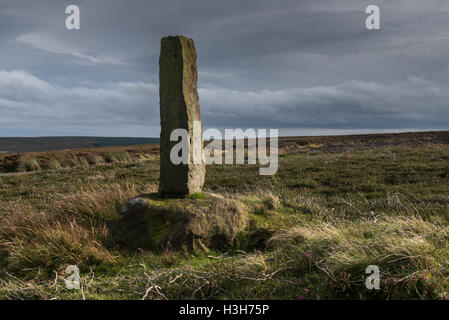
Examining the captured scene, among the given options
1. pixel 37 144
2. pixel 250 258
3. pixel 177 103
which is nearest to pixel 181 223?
pixel 250 258

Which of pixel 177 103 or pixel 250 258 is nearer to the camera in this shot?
pixel 250 258

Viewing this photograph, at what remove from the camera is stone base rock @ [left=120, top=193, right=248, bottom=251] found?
631cm

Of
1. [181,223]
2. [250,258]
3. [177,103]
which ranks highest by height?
[177,103]

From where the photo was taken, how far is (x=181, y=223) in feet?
21.0

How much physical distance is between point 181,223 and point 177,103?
240 centimetres

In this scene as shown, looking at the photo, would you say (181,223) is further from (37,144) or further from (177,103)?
(37,144)

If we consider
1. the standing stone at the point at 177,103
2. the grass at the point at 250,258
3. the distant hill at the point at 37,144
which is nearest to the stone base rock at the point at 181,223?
the grass at the point at 250,258

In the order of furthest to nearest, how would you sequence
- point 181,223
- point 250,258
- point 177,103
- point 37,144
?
1. point 37,144
2. point 177,103
3. point 181,223
4. point 250,258

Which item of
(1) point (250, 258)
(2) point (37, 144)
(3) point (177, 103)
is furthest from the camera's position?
(2) point (37, 144)

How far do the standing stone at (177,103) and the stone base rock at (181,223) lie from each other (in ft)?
1.48

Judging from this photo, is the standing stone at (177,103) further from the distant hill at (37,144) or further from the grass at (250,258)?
the distant hill at (37,144)

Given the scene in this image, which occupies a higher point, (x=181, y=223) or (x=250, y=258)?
(x=181, y=223)

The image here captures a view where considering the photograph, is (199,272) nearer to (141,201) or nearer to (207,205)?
(207,205)

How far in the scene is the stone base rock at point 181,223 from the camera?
631 cm
